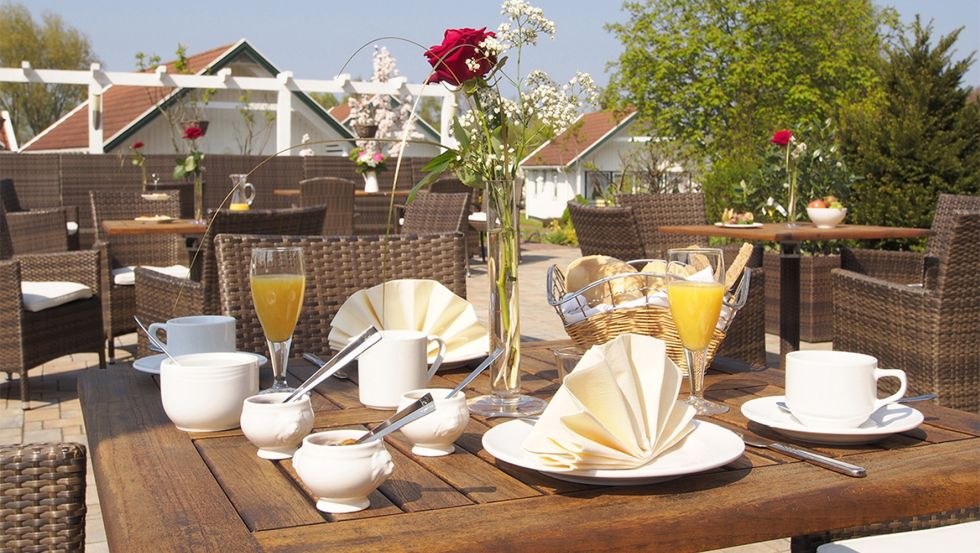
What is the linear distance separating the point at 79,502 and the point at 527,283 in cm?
887

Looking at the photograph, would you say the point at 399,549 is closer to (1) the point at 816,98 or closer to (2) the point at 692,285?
(2) the point at 692,285

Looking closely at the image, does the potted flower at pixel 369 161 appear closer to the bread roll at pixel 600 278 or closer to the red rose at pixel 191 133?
the red rose at pixel 191 133

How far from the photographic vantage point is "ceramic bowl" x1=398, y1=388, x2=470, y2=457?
1210 mm

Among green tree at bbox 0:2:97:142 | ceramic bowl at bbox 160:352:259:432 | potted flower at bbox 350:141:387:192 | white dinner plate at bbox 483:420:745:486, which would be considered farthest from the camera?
green tree at bbox 0:2:97:142

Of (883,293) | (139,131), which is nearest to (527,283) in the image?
(883,293)

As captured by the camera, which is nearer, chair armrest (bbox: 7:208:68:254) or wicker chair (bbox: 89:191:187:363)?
wicker chair (bbox: 89:191:187:363)

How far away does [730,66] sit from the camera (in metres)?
29.7

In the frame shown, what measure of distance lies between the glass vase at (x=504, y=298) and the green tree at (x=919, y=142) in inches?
270

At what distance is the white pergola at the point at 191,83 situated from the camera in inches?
498

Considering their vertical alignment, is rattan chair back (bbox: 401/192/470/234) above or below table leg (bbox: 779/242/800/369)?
above

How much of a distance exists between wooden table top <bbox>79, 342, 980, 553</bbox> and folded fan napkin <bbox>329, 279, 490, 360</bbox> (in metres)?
0.50

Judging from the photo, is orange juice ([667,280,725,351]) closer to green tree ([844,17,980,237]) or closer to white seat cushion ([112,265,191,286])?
white seat cushion ([112,265,191,286])

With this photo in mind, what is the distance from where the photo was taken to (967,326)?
341 cm

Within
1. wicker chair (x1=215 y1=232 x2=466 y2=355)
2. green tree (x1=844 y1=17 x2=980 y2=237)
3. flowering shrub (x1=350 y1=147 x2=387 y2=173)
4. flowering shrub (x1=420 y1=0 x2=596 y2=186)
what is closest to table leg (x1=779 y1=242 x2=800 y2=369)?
wicker chair (x1=215 y1=232 x2=466 y2=355)
